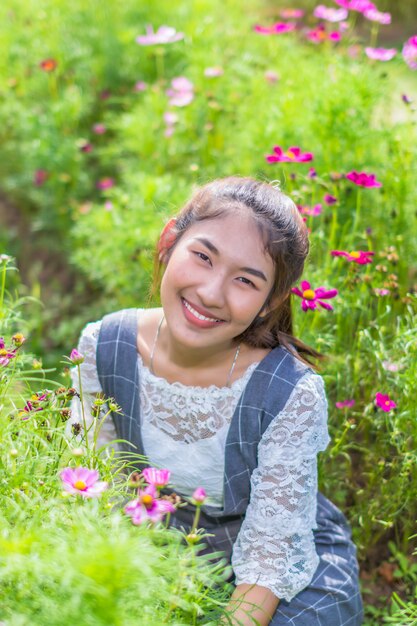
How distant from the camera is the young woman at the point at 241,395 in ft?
5.84

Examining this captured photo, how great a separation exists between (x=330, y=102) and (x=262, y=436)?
1.44 metres

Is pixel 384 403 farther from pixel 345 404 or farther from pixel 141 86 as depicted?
pixel 141 86

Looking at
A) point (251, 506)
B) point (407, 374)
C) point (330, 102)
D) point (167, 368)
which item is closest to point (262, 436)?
point (251, 506)

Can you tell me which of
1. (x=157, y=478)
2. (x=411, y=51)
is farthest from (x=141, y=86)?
(x=157, y=478)

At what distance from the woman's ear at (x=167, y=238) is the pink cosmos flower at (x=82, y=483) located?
751mm

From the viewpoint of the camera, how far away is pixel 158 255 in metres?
2.02

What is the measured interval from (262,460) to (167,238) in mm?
555

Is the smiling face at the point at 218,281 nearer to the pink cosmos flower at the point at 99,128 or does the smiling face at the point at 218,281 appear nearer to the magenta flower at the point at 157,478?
the magenta flower at the point at 157,478

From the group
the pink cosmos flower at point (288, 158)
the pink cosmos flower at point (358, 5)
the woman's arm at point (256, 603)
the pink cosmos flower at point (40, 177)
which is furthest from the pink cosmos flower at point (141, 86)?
the woman's arm at point (256, 603)

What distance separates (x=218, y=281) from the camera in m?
1.75

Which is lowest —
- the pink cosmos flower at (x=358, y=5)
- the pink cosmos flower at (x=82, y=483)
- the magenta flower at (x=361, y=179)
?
the magenta flower at (x=361, y=179)

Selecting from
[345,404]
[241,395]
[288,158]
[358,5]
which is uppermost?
[358,5]

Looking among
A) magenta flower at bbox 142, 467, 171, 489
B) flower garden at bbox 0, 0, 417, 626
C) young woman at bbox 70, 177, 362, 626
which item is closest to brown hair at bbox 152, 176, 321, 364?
young woman at bbox 70, 177, 362, 626

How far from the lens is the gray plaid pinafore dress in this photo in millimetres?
1846
